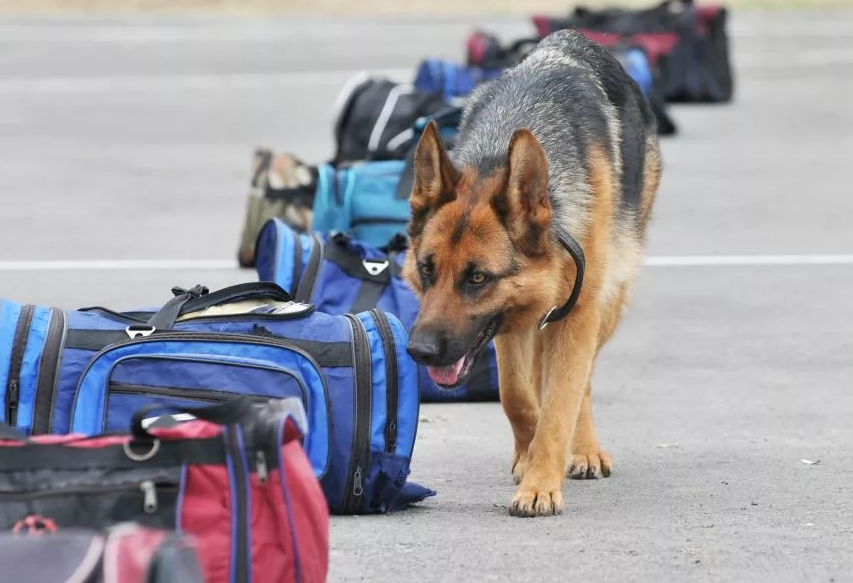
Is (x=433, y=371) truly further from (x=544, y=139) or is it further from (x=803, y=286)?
(x=803, y=286)

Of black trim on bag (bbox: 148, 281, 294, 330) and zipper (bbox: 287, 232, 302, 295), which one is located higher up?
black trim on bag (bbox: 148, 281, 294, 330)

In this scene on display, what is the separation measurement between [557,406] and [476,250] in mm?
674

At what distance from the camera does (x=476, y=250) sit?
5043mm

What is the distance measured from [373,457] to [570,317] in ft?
3.23

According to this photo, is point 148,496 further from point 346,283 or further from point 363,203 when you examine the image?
point 363,203

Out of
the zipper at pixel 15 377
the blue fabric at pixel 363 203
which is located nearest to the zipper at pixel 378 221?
the blue fabric at pixel 363 203

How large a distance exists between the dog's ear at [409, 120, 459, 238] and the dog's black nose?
1.71ft

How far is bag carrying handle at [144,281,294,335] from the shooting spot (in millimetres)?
5008

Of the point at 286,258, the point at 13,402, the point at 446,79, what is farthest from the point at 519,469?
the point at 446,79

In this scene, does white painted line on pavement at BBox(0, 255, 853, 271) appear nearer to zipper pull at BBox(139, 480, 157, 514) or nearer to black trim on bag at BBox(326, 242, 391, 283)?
black trim on bag at BBox(326, 242, 391, 283)

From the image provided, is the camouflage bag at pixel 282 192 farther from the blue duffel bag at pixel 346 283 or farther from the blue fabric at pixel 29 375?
A: the blue fabric at pixel 29 375

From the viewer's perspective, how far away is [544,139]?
5.61 metres

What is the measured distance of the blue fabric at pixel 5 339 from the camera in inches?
187

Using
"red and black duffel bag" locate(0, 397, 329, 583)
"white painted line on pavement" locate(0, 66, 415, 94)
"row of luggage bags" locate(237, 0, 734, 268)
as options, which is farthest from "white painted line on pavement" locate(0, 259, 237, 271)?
"white painted line on pavement" locate(0, 66, 415, 94)
